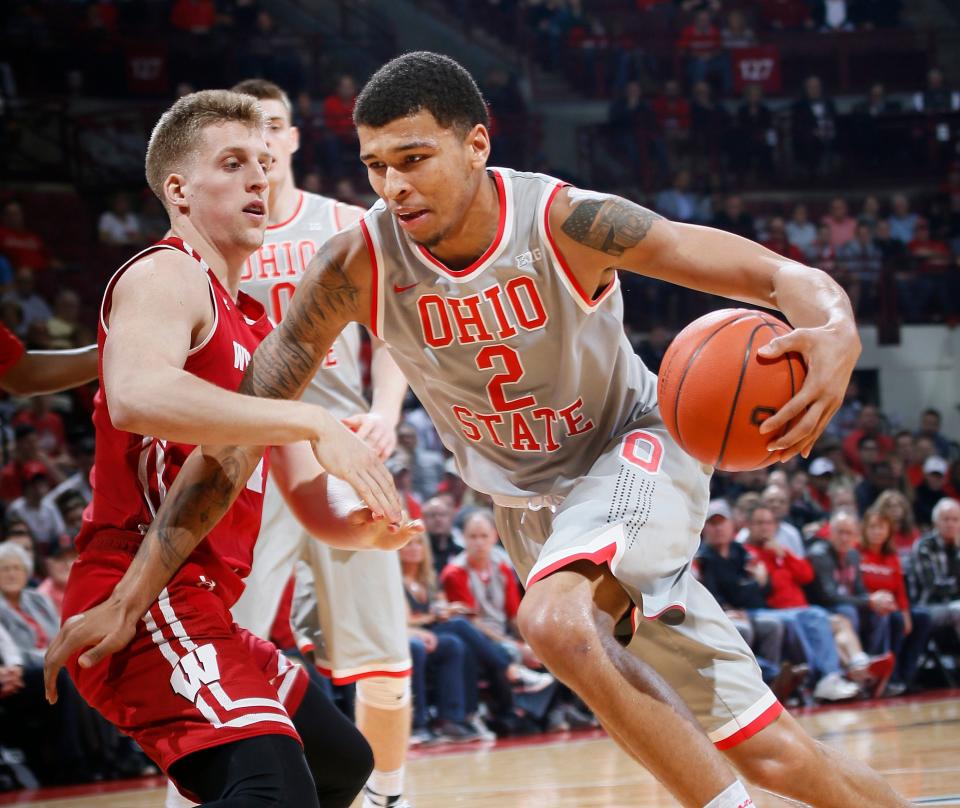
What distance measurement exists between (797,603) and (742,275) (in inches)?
258

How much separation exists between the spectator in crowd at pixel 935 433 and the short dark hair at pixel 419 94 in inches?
418

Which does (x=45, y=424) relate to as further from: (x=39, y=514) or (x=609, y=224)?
(x=609, y=224)

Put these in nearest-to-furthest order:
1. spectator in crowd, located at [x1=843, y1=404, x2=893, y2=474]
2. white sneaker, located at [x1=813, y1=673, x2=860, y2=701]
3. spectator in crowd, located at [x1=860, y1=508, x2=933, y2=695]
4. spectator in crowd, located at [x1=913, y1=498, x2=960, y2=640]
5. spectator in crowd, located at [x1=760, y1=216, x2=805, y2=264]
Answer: white sneaker, located at [x1=813, y1=673, x2=860, y2=701], spectator in crowd, located at [x1=860, y1=508, x2=933, y2=695], spectator in crowd, located at [x1=913, y1=498, x2=960, y2=640], spectator in crowd, located at [x1=843, y1=404, x2=893, y2=474], spectator in crowd, located at [x1=760, y1=216, x2=805, y2=264]

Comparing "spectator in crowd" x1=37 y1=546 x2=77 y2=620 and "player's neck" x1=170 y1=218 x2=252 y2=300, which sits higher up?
"player's neck" x1=170 y1=218 x2=252 y2=300

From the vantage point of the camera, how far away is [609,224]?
314 cm

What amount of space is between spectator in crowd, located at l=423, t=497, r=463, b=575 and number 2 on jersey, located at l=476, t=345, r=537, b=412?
5.21 metres

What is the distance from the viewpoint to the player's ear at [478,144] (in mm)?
3258

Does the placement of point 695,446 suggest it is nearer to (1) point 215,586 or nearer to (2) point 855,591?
(1) point 215,586

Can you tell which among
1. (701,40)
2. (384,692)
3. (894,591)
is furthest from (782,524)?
(701,40)

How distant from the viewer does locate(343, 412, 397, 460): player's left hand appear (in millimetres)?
4312

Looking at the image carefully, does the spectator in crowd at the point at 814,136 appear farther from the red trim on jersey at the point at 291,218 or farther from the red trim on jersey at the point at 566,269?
the red trim on jersey at the point at 566,269

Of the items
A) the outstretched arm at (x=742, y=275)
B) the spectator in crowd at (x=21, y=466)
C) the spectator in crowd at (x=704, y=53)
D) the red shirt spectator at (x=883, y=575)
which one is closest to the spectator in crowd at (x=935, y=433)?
the red shirt spectator at (x=883, y=575)

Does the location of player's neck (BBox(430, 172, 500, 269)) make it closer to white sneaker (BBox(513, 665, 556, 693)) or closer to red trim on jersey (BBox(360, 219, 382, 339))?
red trim on jersey (BBox(360, 219, 382, 339))

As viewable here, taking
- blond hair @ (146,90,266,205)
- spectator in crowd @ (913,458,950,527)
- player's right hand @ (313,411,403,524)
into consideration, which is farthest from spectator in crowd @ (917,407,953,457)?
player's right hand @ (313,411,403,524)
